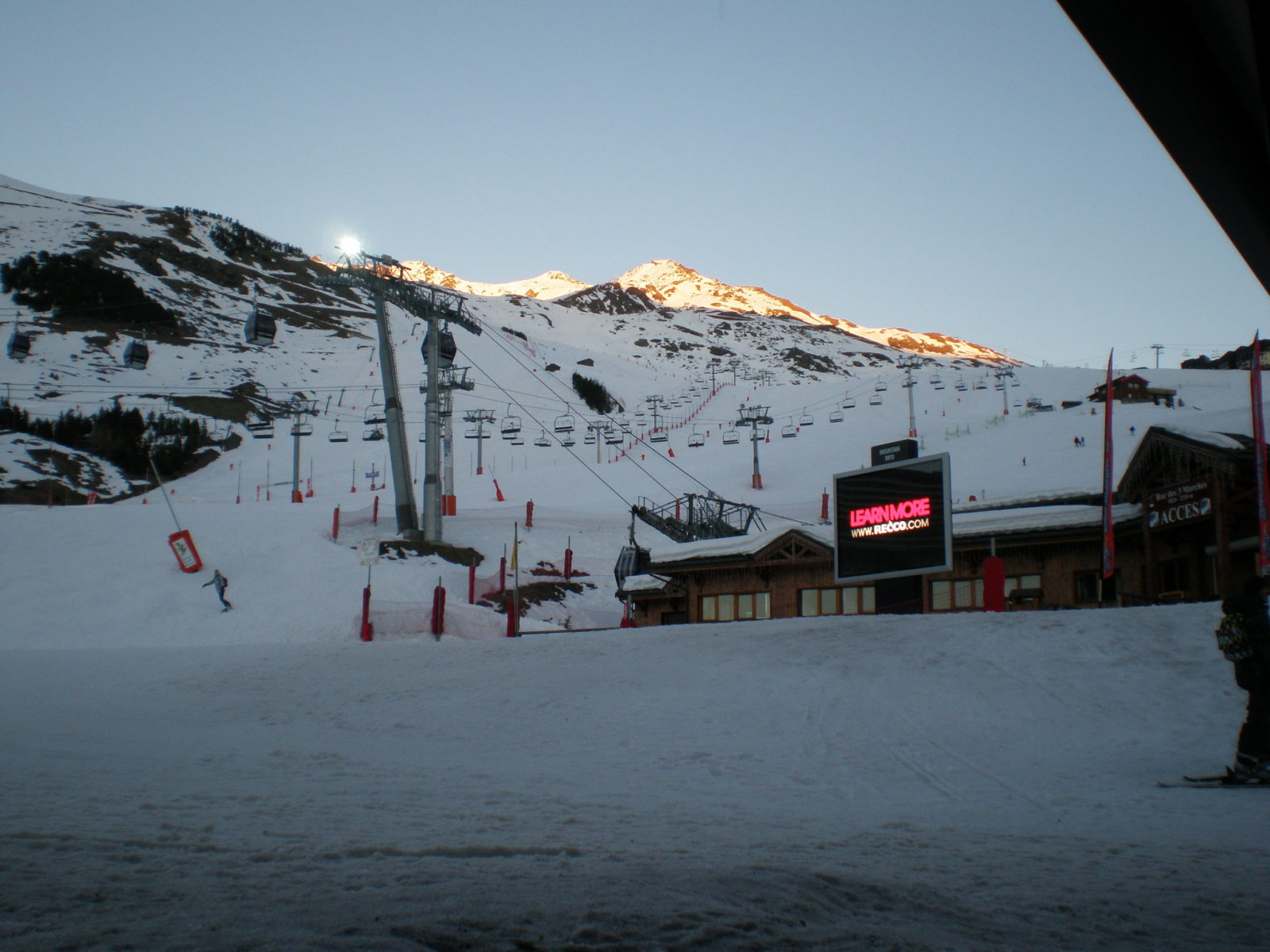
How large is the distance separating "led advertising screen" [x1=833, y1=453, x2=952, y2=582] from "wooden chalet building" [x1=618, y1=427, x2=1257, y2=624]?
2167 millimetres

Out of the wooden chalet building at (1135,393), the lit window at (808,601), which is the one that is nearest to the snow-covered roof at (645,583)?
the lit window at (808,601)

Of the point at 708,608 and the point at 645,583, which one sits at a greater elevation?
the point at 645,583

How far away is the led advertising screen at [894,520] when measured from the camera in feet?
68.2

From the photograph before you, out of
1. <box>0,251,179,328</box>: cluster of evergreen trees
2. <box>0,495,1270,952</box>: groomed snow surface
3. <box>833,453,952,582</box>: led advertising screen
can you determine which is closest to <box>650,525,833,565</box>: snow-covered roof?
<box>833,453,952,582</box>: led advertising screen

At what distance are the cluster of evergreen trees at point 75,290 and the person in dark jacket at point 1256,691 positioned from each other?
109115 millimetres

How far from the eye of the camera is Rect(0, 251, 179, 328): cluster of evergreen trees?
323ft

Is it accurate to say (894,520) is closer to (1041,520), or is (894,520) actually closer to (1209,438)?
(1041,520)

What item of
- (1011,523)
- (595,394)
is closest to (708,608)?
(1011,523)

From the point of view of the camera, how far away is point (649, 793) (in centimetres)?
812

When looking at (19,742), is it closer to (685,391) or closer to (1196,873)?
(1196,873)

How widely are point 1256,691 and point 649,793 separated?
18.8 ft

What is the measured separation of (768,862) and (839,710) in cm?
816

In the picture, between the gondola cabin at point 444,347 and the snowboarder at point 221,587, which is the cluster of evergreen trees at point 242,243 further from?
the snowboarder at point 221,587

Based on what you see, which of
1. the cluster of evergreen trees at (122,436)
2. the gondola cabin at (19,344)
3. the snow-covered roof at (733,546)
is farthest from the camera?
the cluster of evergreen trees at (122,436)
